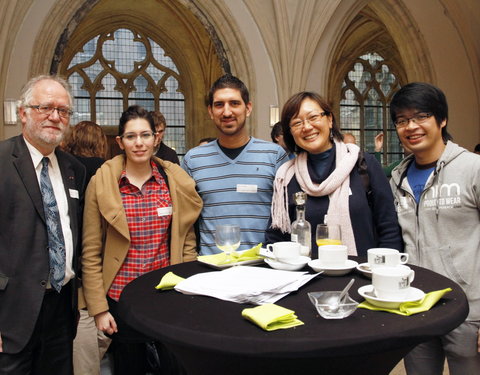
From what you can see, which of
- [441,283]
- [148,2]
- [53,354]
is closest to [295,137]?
[441,283]

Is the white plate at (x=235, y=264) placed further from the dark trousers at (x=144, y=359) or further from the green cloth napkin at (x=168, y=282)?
the dark trousers at (x=144, y=359)

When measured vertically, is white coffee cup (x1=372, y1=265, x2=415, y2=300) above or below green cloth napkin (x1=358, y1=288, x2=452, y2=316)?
above

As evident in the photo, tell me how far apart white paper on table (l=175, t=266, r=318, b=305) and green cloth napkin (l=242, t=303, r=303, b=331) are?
0.14 metres

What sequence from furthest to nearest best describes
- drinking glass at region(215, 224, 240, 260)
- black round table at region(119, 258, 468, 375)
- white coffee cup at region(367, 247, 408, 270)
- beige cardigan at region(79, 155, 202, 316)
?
beige cardigan at region(79, 155, 202, 316) < drinking glass at region(215, 224, 240, 260) < white coffee cup at region(367, 247, 408, 270) < black round table at region(119, 258, 468, 375)

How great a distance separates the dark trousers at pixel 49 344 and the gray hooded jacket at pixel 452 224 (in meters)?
1.68

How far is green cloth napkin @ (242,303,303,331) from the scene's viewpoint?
131cm

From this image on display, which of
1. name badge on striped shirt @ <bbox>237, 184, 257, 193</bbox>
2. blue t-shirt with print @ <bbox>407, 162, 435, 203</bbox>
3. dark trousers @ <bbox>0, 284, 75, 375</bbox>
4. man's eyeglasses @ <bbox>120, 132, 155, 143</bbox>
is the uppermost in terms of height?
man's eyeglasses @ <bbox>120, 132, 155, 143</bbox>

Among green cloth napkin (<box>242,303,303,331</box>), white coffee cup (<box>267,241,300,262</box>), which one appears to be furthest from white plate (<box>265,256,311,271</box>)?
green cloth napkin (<box>242,303,303,331</box>)

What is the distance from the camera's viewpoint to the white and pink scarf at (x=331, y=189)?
7.36ft

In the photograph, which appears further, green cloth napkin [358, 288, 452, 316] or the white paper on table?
the white paper on table

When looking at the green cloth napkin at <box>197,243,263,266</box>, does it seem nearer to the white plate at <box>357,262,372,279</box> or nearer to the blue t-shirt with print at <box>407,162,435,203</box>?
the white plate at <box>357,262,372,279</box>

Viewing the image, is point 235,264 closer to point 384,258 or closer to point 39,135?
point 384,258

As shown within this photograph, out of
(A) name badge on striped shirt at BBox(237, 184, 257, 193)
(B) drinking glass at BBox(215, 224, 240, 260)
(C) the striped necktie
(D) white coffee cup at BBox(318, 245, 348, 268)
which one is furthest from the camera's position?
(A) name badge on striped shirt at BBox(237, 184, 257, 193)

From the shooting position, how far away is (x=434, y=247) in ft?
6.91
